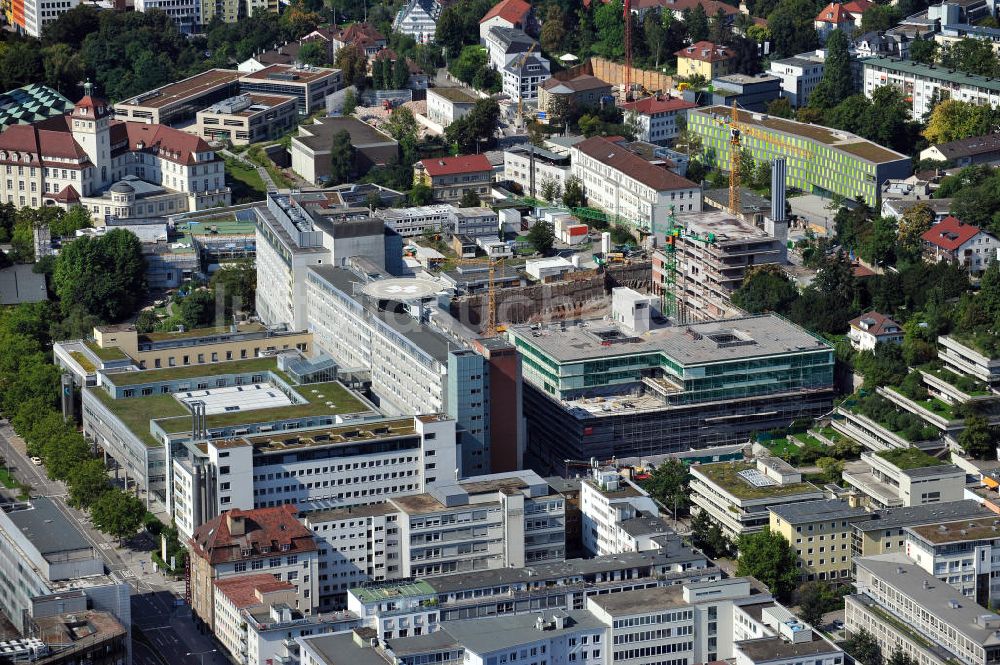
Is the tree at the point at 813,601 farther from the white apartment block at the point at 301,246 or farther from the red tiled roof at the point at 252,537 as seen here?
the white apartment block at the point at 301,246

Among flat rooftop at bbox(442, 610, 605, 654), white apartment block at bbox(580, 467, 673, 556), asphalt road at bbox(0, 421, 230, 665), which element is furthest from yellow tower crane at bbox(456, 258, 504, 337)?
flat rooftop at bbox(442, 610, 605, 654)

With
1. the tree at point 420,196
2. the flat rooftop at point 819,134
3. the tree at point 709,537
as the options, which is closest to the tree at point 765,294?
the flat rooftop at point 819,134

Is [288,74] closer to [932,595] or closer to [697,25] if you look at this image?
[697,25]

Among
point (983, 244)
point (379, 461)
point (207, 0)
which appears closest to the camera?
point (379, 461)

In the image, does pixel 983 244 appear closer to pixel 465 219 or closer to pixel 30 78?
pixel 465 219

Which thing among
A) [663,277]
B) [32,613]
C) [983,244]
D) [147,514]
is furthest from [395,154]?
[32,613]

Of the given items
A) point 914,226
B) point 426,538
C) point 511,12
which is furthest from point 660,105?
point 426,538

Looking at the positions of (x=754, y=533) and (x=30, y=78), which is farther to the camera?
(x=30, y=78)

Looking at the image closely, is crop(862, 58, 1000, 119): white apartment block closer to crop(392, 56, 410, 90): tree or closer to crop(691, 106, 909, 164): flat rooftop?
crop(691, 106, 909, 164): flat rooftop
